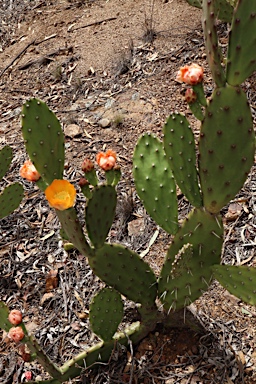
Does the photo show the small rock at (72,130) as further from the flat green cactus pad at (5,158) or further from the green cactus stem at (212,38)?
the green cactus stem at (212,38)

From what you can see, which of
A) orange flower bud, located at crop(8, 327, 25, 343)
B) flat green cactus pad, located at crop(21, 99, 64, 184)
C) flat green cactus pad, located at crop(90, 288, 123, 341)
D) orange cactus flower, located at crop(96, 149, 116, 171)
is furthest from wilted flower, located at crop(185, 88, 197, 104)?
orange flower bud, located at crop(8, 327, 25, 343)

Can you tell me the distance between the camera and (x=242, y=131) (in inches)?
70.8

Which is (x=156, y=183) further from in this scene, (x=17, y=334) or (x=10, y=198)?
(x=10, y=198)

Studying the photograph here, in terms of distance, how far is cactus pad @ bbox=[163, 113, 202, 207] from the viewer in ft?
6.68

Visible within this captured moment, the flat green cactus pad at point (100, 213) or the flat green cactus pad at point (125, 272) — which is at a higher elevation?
the flat green cactus pad at point (100, 213)

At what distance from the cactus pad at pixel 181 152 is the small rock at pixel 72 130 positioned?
1.81 meters

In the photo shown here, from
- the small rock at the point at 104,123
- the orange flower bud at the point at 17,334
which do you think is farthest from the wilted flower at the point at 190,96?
the small rock at the point at 104,123

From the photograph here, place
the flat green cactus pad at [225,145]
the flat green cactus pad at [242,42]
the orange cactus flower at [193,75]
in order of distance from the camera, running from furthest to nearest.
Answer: the orange cactus flower at [193,75]
the flat green cactus pad at [225,145]
the flat green cactus pad at [242,42]

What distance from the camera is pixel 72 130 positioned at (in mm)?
3803

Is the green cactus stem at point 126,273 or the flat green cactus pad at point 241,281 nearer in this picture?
the flat green cactus pad at point 241,281

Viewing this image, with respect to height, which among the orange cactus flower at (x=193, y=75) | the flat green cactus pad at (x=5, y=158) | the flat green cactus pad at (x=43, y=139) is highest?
the orange cactus flower at (x=193, y=75)

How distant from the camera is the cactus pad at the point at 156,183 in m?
2.21

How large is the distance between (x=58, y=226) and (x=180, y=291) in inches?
46.2

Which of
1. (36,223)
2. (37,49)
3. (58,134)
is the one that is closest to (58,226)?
(36,223)
